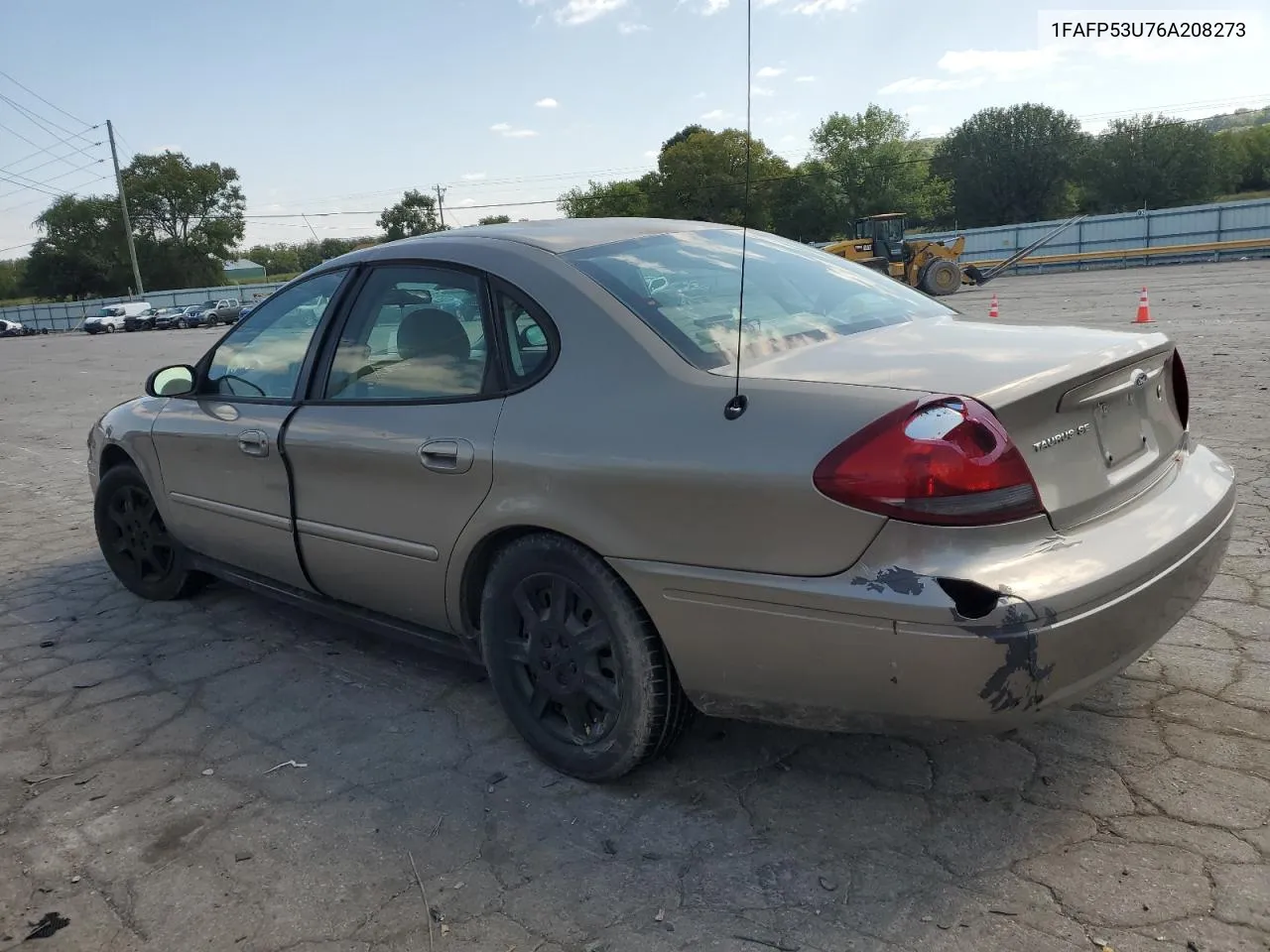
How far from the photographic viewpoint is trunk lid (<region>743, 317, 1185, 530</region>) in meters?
2.21

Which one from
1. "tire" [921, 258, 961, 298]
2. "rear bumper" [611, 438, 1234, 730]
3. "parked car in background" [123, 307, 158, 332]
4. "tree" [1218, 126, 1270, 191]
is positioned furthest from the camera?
"tree" [1218, 126, 1270, 191]

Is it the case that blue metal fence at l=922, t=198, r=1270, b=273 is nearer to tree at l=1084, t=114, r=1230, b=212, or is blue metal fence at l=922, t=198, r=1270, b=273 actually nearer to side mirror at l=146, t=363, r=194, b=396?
tree at l=1084, t=114, r=1230, b=212

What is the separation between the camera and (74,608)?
4609 mm

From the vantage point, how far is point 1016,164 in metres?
65.4

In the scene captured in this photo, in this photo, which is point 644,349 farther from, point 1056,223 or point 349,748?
point 1056,223

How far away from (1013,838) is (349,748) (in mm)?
1942

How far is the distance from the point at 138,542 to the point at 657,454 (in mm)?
3244

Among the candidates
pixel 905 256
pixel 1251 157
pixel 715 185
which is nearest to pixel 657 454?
pixel 715 185

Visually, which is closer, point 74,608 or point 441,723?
point 441,723

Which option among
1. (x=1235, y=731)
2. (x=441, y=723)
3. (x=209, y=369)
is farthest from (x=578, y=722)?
(x=209, y=369)

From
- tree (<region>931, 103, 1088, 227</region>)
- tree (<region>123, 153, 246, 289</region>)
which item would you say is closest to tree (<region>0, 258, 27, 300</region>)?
tree (<region>123, 153, 246, 289</region>)

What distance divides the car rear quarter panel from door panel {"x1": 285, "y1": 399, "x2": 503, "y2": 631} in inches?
3.5

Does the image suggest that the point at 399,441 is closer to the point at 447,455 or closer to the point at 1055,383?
the point at 447,455

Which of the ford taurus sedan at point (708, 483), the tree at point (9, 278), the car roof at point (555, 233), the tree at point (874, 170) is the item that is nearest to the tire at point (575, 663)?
the ford taurus sedan at point (708, 483)
